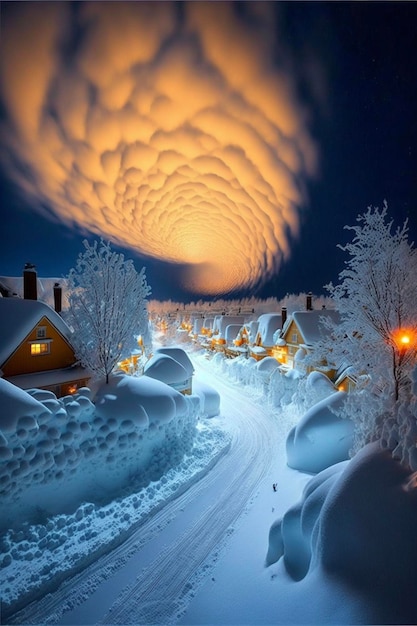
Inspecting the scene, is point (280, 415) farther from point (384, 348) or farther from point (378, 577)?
point (378, 577)

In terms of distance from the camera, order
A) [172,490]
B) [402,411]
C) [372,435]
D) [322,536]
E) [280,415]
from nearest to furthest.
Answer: [322,536] → [402,411] → [372,435] → [172,490] → [280,415]

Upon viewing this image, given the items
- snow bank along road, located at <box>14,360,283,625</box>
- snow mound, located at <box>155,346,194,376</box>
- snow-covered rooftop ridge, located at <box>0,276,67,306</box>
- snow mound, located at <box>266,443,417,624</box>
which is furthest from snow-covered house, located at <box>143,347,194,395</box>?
snow-covered rooftop ridge, located at <box>0,276,67,306</box>

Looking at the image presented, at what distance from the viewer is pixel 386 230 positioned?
9.34m

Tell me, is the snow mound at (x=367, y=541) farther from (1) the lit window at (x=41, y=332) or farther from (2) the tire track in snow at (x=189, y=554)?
(1) the lit window at (x=41, y=332)

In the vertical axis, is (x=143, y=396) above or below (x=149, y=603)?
above

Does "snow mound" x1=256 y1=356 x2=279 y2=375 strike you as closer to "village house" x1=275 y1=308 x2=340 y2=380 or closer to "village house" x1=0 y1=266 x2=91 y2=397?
"village house" x1=275 y1=308 x2=340 y2=380

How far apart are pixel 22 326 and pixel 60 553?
351 inches

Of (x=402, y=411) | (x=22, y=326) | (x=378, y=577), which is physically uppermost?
(x=22, y=326)

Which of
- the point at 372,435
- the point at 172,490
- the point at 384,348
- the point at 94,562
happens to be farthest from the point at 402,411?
the point at 94,562

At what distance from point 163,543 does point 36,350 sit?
32.6 feet

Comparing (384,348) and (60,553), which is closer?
(60,553)

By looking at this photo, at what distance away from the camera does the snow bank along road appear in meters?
5.43

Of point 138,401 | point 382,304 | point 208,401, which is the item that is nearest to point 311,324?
point 208,401

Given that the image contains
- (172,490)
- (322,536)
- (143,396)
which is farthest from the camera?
(143,396)
